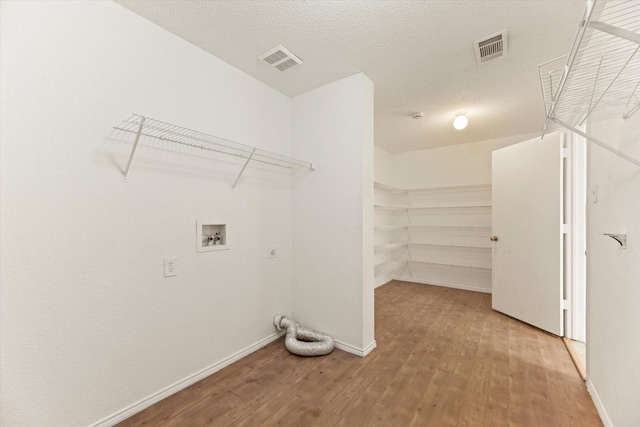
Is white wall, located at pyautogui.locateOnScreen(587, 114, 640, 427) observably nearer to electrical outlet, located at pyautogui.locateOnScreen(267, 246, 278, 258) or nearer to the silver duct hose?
the silver duct hose

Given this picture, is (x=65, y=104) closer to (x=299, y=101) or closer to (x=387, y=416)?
(x=299, y=101)

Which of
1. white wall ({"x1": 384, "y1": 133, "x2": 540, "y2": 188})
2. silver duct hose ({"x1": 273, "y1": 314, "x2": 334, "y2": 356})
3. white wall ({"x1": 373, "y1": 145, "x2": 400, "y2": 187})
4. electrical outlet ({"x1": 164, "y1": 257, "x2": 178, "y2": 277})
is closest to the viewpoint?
electrical outlet ({"x1": 164, "y1": 257, "x2": 178, "y2": 277})

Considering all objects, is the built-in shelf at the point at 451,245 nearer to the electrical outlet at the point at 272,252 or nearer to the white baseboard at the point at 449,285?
the white baseboard at the point at 449,285

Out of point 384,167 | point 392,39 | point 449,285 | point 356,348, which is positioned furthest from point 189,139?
point 449,285

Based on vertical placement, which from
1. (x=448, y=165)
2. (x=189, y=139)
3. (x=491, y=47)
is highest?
(x=491, y=47)

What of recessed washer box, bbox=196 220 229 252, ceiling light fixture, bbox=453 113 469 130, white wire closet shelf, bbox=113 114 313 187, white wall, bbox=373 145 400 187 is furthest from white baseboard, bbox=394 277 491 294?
recessed washer box, bbox=196 220 229 252

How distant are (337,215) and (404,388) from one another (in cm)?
137

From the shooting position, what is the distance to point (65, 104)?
1.39 metres

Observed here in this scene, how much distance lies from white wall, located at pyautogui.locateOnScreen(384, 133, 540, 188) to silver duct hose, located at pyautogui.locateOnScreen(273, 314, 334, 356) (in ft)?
9.78

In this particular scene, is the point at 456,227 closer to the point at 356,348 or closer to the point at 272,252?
the point at 356,348

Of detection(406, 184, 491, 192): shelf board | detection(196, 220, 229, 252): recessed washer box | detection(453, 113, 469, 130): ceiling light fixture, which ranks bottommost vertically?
detection(196, 220, 229, 252): recessed washer box

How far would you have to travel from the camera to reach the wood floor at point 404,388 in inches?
60.9

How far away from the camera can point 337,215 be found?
2.36 meters

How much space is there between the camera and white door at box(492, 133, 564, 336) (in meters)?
2.67
